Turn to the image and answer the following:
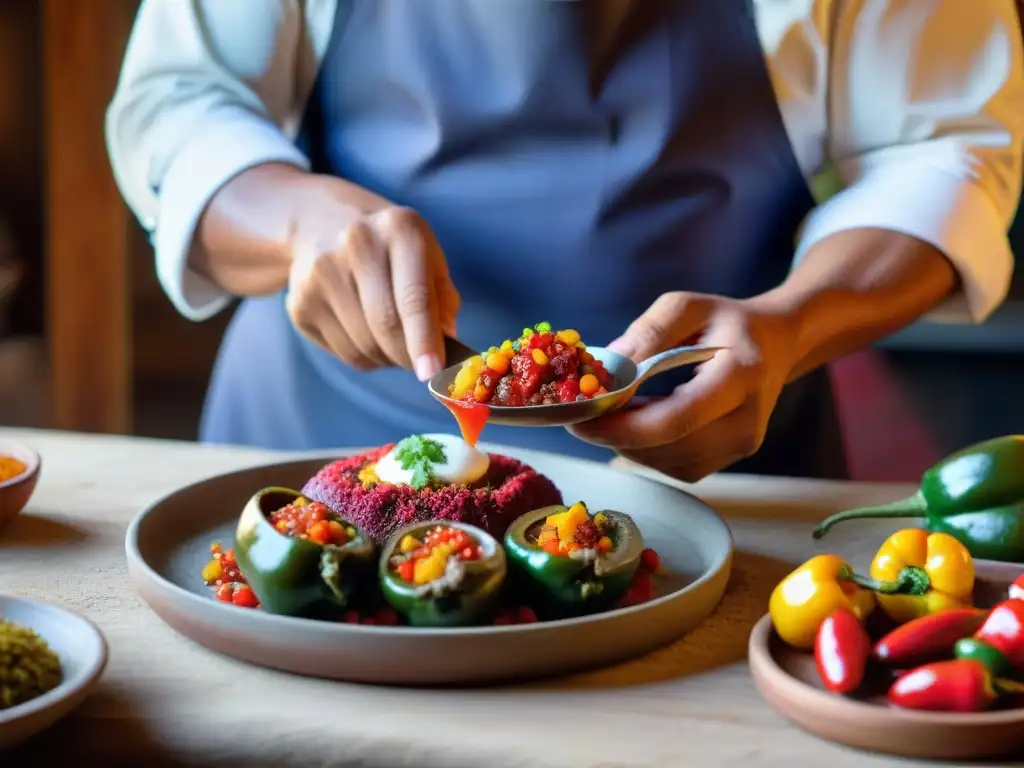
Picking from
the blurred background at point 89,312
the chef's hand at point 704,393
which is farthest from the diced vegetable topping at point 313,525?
the blurred background at point 89,312

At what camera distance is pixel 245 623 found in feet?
3.03

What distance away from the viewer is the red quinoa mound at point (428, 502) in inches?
46.4

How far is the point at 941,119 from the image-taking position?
163cm

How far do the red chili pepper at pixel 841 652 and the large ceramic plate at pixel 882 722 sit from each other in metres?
0.01

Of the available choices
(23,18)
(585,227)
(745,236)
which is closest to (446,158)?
(585,227)

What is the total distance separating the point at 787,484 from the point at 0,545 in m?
0.94

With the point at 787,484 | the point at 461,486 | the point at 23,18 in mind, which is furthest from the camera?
the point at 23,18

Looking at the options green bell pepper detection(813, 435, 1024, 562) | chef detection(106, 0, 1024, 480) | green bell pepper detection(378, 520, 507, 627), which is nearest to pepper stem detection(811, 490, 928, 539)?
green bell pepper detection(813, 435, 1024, 562)

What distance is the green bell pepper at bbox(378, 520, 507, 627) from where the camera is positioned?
949 millimetres

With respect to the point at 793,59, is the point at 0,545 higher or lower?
lower

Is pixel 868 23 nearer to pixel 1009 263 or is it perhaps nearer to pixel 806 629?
pixel 1009 263

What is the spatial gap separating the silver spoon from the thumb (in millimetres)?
12

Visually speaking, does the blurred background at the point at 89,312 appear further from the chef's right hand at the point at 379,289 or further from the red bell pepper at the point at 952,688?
the red bell pepper at the point at 952,688

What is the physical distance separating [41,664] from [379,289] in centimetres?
67
